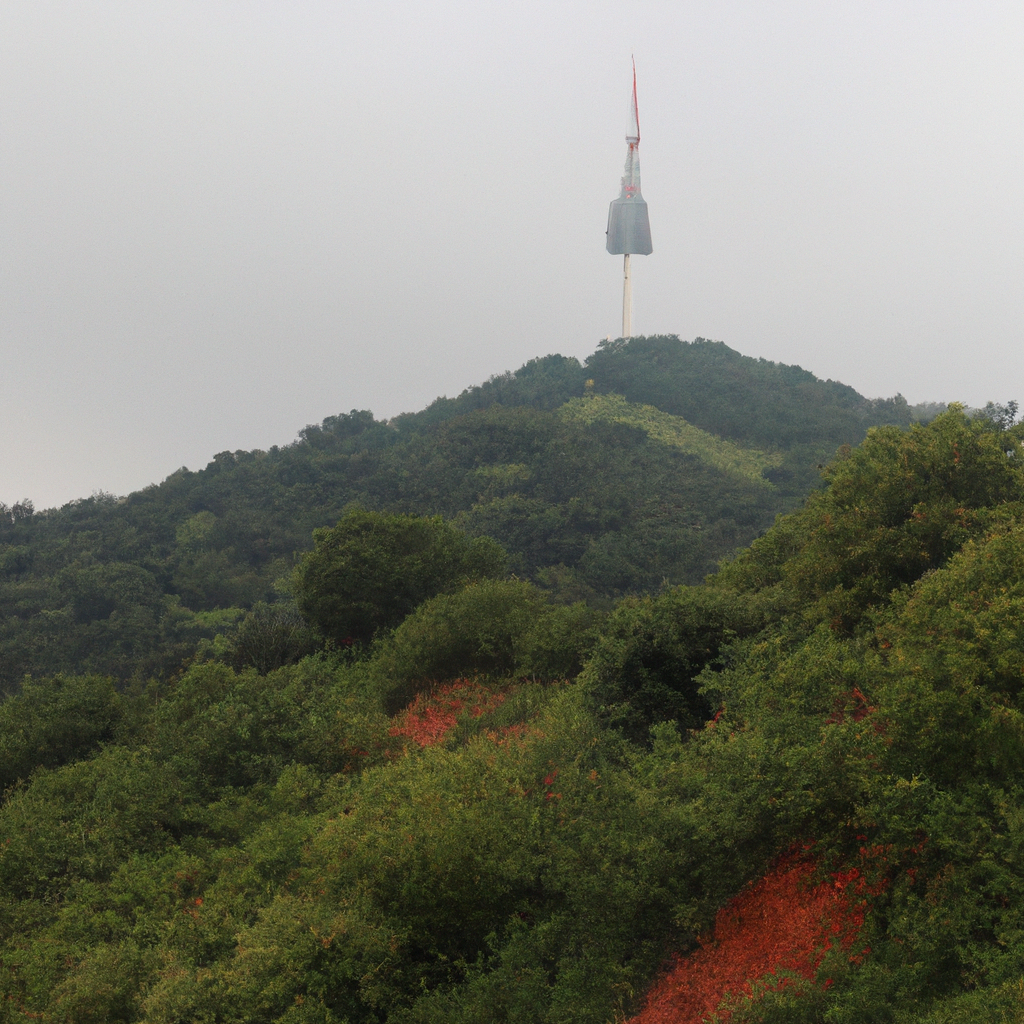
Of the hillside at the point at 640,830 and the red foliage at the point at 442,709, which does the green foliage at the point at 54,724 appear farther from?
the red foliage at the point at 442,709

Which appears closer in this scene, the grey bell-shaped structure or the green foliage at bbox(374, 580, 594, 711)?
the green foliage at bbox(374, 580, 594, 711)

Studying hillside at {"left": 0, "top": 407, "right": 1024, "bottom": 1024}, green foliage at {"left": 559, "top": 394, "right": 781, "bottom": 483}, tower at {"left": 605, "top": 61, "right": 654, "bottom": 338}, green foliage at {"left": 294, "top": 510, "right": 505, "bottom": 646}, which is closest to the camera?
hillside at {"left": 0, "top": 407, "right": 1024, "bottom": 1024}

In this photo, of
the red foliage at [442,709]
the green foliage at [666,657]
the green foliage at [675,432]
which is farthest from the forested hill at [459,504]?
the green foliage at [666,657]

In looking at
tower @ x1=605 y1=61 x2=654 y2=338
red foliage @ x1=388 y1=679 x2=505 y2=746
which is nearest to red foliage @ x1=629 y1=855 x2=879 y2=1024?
red foliage @ x1=388 y1=679 x2=505 y2=746

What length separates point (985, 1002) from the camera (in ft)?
23.2

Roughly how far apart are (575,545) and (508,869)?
4562cm

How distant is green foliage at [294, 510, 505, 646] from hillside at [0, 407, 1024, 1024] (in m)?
8.39

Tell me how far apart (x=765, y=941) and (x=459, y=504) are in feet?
182

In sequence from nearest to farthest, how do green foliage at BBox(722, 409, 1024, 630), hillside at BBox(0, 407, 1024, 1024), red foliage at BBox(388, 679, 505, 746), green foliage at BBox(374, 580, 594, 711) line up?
hillside at BBox(0, 407, 1024, 1024) < green foliage at BBox(722, 409, 1024, 630) < red foliage at BBox(388, 679, 505, 746) < green foliage at BBox(374, 580, 594, 711)

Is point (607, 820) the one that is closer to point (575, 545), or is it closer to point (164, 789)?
point (164, 789)

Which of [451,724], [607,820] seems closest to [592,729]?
[607,820]

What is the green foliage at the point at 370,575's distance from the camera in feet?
89.1

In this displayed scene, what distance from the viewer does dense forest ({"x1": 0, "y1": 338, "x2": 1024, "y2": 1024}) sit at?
30.8 ft

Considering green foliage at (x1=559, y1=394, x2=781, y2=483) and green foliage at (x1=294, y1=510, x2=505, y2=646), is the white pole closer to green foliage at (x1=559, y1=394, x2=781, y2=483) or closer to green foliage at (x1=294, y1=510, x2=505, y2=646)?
green foliage at (x1=559, y1=394, x2=781, y2=483)
